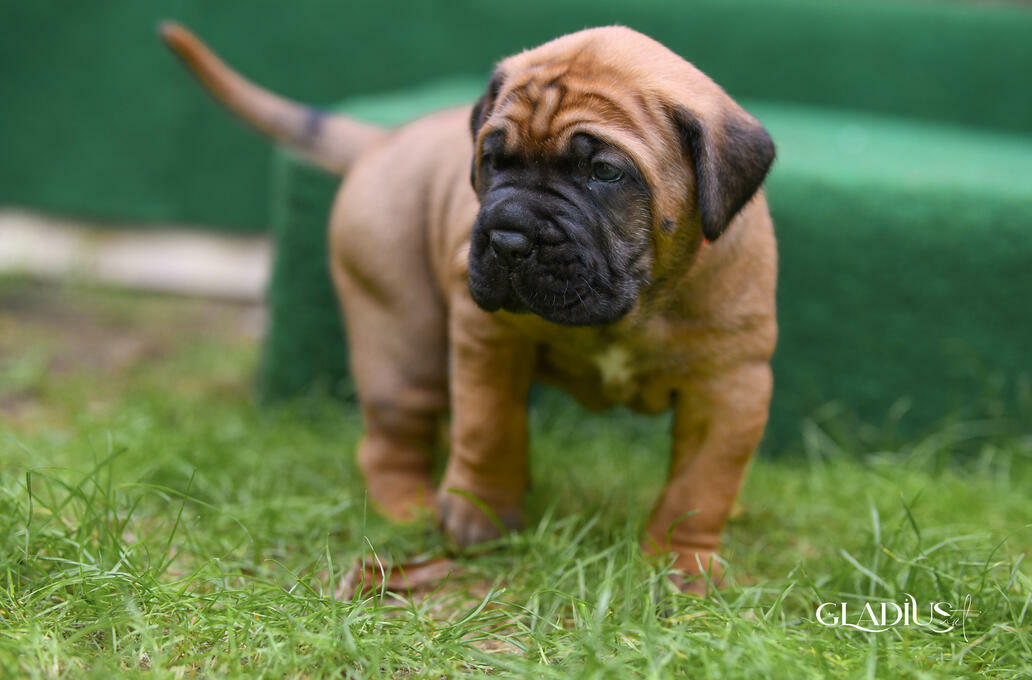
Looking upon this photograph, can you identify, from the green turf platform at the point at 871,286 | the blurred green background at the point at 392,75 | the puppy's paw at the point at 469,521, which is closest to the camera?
the puppy's paw at the point at 469,521

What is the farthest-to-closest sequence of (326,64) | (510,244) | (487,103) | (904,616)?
(326,64)
(487,103)
(904,616)
(510,244)

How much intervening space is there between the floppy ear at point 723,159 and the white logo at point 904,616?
0.96m

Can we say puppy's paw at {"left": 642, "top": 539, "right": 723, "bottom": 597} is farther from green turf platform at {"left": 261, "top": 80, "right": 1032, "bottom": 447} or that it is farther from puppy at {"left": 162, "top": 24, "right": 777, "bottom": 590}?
green turf platform at {"left": 261, "top": 80, "right": 1032, "bottom": 447}

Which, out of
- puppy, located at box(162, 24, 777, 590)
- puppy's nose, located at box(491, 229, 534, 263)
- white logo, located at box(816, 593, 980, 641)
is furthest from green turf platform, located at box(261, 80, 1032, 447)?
puppy's nose, located at box(491, 229, 534, 263)

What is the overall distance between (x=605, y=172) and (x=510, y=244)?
0.88 feet

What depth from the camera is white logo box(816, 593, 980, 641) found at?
2.35 m

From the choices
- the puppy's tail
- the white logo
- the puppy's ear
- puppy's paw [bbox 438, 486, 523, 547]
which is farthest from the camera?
the puppy's tail

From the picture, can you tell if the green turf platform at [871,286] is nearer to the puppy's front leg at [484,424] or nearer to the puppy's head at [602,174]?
the puppy's front leg at [484,424]

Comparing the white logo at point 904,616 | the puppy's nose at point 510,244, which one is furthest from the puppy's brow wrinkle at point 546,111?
the white logo at point 904,616

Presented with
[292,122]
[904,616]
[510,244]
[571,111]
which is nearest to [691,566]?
[904,616]

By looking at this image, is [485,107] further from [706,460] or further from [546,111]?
[706,460]

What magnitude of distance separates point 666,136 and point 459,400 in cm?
92

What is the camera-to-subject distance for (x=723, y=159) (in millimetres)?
2238

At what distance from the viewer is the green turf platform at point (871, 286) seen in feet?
12.8
